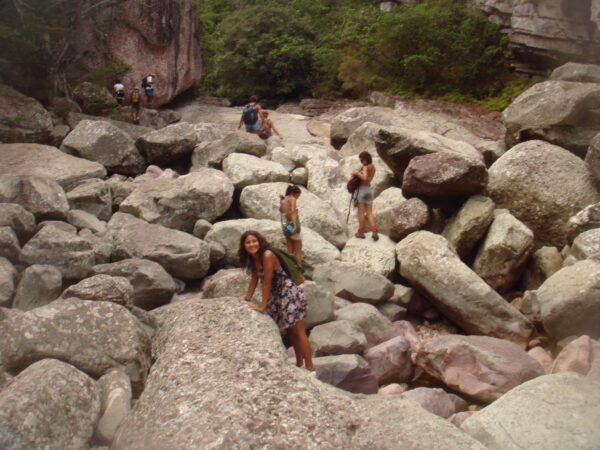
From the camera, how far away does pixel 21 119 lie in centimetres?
1251

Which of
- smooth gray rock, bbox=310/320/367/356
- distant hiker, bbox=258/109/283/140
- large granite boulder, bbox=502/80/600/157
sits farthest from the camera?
distant hiker, bbox=258/109/283/140

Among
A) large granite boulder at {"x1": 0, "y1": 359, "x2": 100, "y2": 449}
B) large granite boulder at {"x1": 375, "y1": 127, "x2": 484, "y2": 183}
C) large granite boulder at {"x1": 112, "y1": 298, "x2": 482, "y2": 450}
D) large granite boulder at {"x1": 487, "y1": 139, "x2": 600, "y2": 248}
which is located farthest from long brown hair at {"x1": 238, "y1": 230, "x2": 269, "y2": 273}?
large granite boulder at {"x1": 487, "y1": 139, "x2": 600, "y2": 248}

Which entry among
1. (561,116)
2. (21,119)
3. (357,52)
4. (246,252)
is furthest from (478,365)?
(357,52)

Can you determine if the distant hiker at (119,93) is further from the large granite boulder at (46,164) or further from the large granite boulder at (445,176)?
the large granite boulder at (445,176)

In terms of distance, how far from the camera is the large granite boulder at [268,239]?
30.3 ft

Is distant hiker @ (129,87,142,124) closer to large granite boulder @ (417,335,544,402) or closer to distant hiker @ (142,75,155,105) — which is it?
→ distant hiker @ (142,75,155,105)

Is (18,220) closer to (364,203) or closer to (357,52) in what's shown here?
(364,203)

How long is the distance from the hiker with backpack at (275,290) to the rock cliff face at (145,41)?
13.5 meters

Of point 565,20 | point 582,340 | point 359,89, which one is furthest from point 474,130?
point 582,340

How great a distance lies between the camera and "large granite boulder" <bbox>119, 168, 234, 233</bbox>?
9984mm

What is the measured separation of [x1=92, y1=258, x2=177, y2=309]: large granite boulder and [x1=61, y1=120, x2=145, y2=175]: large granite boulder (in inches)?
192

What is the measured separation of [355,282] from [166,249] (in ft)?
9.24

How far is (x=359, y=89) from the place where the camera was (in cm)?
2050

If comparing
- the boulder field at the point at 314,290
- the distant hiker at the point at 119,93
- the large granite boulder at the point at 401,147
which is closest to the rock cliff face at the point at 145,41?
the distant hiker at the point at 119,93
